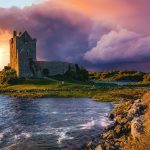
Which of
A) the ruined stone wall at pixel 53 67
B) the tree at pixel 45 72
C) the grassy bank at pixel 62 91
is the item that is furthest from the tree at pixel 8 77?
the tree at pixel 45 72

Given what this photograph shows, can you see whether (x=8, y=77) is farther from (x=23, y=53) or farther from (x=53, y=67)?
(x=53, y=67)

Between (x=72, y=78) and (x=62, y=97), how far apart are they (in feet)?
144

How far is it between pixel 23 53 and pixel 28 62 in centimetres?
376

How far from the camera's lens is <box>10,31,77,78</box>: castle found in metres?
139

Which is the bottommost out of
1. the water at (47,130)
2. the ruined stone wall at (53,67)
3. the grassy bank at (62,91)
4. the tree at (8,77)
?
the water at (47,130)

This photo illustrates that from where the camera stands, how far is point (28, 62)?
463 ft

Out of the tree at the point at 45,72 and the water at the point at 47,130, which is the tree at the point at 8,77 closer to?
the tree at the point at 45,72

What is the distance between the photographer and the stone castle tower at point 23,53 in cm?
13925

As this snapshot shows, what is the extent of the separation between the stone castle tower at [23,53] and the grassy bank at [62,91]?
34.2 feet

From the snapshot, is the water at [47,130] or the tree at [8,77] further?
the tree at [8,77]

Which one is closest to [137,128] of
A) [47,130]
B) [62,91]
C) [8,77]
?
[47,130]

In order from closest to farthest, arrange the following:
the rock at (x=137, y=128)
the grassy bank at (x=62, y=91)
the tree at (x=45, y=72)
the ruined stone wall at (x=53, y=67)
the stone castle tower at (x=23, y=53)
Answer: the rock at (x=137, y=128) < the grassy bank at (x=62, y=91) < the stone castle tower at (x=23, y=53) < the ruined stone wall at (x=53, y=67) < the tree at (x=45, y=72)

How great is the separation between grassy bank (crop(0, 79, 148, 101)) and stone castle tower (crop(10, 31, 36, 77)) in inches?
410

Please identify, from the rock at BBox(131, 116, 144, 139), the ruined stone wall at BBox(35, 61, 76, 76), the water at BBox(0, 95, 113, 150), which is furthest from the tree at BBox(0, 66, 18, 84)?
the rock at BBox(131, 116, 144, 139)
